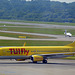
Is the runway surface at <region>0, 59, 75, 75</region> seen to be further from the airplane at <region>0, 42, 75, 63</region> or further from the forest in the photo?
the forest

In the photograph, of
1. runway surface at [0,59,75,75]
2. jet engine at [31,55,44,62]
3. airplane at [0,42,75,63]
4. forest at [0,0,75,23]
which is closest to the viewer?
runway surface at [0,59,75,75]

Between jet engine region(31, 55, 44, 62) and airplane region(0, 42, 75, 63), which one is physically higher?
airplane region(0, 42, 75, 63)

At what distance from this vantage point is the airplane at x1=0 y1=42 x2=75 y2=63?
32000 mm

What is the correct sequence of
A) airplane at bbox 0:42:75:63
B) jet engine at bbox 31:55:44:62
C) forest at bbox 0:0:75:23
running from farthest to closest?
1. forest at bbox 0:0:75:23
2. airplane at bbox 0:42:75:63
3. jet engine at bbox 31:55:44:62

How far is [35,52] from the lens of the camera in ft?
109

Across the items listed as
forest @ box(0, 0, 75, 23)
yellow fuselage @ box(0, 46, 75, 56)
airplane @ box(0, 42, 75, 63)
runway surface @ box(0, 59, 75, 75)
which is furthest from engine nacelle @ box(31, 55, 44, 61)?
forest @ box(0, 0, 75, 23)

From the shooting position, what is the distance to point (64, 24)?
9388cm

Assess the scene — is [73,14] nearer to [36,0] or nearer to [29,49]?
[36,0]

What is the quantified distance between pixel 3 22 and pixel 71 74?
91.1 m

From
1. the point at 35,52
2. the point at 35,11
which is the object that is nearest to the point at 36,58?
the point at 35,52

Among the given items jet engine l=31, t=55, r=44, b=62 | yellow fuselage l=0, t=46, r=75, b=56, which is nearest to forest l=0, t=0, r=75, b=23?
yellow fuselage l=0, t=46, r=75, b=56

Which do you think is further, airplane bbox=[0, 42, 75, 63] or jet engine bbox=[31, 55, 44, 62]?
airplane bbox=[0, 42, 75, 63]

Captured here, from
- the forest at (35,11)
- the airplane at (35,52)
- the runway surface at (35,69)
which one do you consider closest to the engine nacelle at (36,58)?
the airplane at (35,52)

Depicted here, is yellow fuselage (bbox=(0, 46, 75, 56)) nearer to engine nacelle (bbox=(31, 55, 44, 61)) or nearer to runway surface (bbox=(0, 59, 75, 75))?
engine nacelle (bbox=(31, 55, 44, 61))
